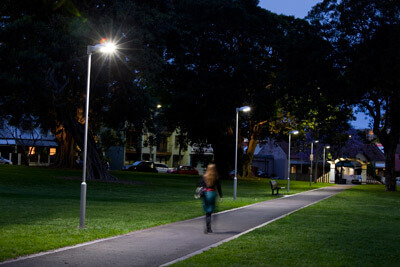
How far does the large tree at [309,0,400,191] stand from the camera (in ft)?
114

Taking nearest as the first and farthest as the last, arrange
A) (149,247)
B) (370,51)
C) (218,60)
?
(149,247), (370,51), (218,60)

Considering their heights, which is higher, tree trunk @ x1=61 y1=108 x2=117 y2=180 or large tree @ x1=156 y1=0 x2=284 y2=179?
large tree @ x1=156 y1=0 x2=284 y2=179

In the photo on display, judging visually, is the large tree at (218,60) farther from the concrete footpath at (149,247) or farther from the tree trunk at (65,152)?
the concrete footpath at (149,247)

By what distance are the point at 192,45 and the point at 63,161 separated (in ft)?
56.2

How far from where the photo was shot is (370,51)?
35.2 metres

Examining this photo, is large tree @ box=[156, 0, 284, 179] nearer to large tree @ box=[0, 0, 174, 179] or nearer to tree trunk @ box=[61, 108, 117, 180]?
large tree @ box=[0, 0, 174, 179]

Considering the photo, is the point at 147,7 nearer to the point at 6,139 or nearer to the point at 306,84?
the point at 306,84

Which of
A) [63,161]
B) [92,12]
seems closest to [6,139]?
[63,161]

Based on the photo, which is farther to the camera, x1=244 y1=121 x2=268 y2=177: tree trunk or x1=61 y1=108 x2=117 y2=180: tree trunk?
x1=244 y1=121 x2=268 y2=177: tree trunk

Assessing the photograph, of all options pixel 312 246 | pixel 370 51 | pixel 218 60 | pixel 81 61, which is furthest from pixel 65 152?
pixel 312 246

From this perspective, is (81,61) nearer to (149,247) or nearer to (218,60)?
(218,60)

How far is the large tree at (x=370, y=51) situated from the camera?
34625 mm

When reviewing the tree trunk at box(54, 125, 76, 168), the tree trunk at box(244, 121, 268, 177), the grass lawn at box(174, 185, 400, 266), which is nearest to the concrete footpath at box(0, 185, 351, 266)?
the grass lawn at box(174, 185, 400, 266)

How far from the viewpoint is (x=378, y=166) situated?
93.5m
